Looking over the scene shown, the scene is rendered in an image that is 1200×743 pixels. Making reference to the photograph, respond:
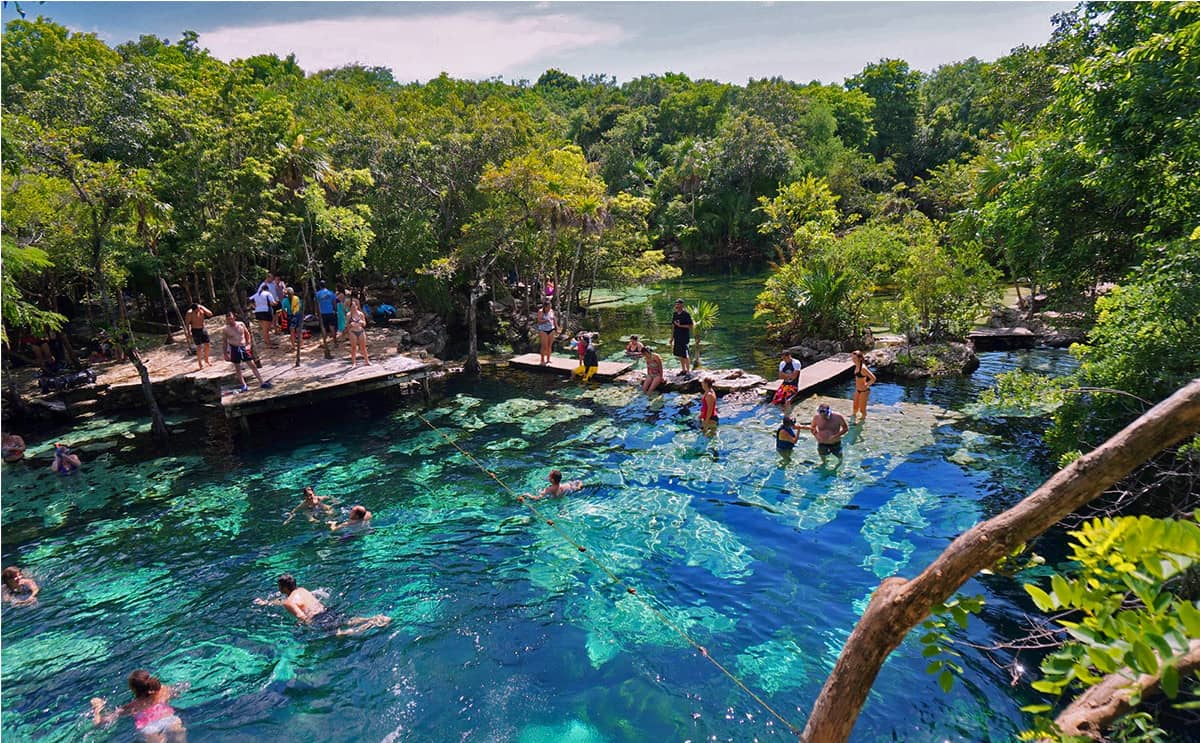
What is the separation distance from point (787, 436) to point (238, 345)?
42.4 feet

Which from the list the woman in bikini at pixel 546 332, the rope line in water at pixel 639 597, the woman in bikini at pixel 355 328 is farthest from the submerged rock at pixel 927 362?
the woman in bikini at pixel 355 328

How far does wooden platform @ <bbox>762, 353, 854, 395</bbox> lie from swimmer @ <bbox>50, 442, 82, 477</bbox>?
16.3 meters

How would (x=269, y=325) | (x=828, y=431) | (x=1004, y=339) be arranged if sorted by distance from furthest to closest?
(x=1004, y=339), (x=269, y=325), (x=828, y=431)

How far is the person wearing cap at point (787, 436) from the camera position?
12.4 m

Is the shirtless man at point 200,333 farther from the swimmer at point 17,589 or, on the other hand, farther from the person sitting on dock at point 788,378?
the person sitting on dock at point 788,378

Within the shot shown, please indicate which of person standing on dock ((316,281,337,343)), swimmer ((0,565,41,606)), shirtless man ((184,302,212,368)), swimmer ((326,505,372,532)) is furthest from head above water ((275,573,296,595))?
shirtless man ((184,302,212,368))

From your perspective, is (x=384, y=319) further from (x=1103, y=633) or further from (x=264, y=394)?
(x=1103, y=633)

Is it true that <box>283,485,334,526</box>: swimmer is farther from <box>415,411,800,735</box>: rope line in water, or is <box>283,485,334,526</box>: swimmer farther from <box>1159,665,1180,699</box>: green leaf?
<box>1159,665,1180,699</box>: green leaf

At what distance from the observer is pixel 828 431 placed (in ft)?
40.7

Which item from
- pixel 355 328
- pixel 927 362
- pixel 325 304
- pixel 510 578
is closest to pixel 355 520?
pixel 510 578

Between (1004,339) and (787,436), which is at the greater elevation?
(1004,339)

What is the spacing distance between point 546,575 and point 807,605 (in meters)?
3.65

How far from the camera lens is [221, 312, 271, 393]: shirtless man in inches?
590

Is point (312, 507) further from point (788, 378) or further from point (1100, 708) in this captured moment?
point (1100, 708)
